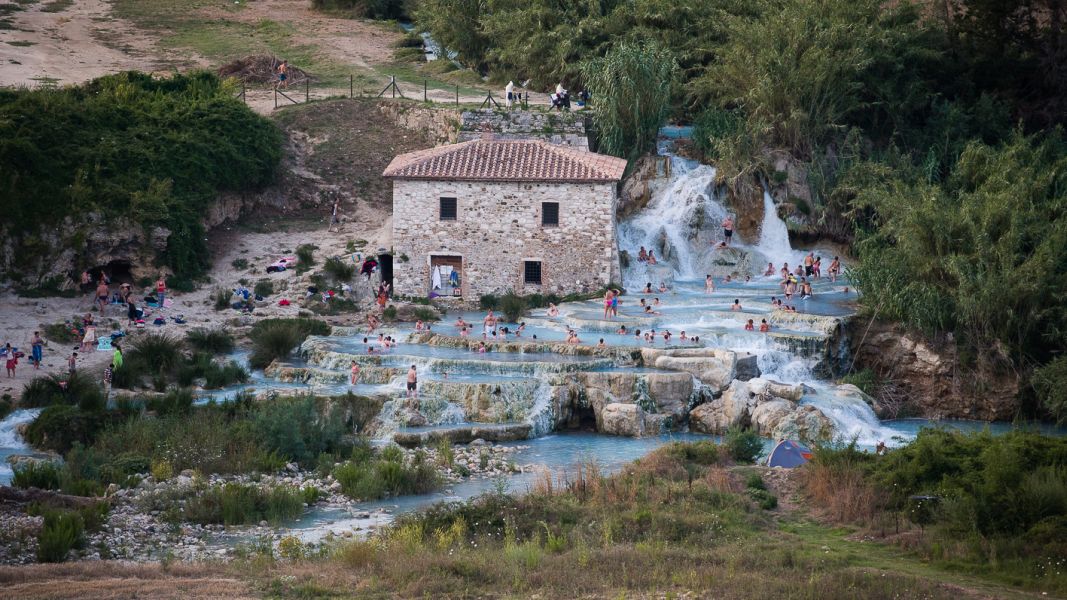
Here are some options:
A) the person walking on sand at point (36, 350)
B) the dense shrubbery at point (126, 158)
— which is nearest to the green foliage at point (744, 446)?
the person walking on sand at point (36, 350)

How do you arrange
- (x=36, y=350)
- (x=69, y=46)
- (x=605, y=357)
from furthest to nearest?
1. (x=69, y=46)
2. (x=605, y=357)
3. (x=36, y=350)

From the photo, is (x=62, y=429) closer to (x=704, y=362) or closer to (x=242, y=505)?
(x=242, y=505)

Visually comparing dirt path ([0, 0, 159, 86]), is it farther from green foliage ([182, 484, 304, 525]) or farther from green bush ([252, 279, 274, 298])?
green foliage ([182, 484, 304, 525])

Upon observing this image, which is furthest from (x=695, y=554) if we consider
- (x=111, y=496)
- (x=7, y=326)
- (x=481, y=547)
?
(x=7, y=326)

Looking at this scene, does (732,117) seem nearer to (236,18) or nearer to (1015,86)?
(1015,86)

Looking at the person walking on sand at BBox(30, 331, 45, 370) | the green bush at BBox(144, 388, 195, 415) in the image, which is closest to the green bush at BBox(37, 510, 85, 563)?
the green bush at BBox(144, 388, 195, 415)

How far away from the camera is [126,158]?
43.4 metres

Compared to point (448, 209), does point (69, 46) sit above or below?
above

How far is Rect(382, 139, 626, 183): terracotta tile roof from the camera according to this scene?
43000 millimetres

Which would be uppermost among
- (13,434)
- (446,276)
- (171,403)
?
(446,276)

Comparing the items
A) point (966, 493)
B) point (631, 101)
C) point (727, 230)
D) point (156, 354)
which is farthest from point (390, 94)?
point (966, 493)

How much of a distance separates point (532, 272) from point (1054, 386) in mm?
15886

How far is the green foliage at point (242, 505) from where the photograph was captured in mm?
24281

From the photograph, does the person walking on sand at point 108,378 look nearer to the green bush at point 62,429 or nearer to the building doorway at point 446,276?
the green bush at point 62,429
